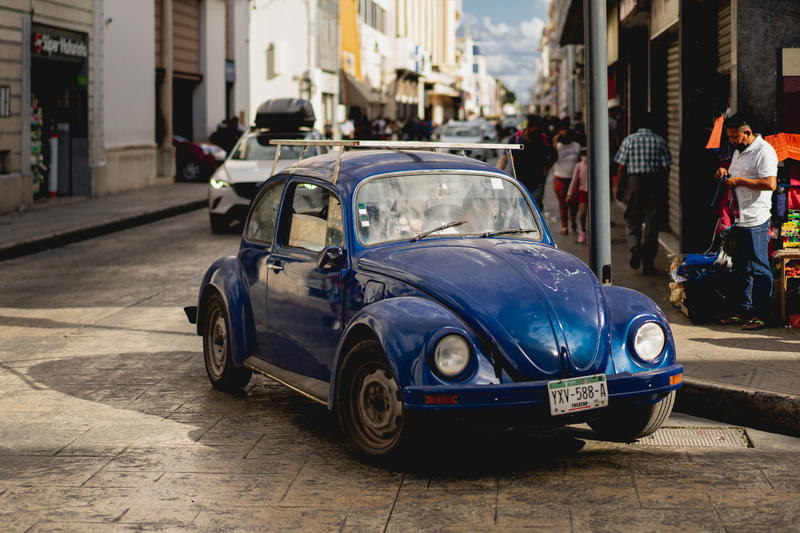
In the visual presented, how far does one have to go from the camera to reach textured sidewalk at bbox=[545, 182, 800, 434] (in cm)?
696

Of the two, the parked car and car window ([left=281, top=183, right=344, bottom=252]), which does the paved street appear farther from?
the parked car

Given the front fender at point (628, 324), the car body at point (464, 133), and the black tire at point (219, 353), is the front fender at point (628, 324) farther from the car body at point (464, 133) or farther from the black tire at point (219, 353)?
the car body at point (464, 133)

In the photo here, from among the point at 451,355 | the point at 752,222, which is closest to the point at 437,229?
the point at 451,355

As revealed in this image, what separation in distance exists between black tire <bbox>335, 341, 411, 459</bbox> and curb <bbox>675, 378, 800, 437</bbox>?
2.37 meters

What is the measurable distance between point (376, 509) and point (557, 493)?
2.79 ft

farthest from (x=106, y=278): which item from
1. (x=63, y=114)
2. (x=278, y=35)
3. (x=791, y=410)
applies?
(x=278, y=35)

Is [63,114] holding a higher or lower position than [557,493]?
higher

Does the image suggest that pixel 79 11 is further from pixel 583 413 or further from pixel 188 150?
pixel 583 413

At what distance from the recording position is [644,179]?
523 inches

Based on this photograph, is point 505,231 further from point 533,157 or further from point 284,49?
point 284,49

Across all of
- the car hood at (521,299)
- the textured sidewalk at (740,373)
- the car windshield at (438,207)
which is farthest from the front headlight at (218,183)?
the car hood at (521,299)

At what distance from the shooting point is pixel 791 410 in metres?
6.84

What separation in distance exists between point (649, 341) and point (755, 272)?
3.84 metres

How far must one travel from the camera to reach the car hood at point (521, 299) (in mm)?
5691
